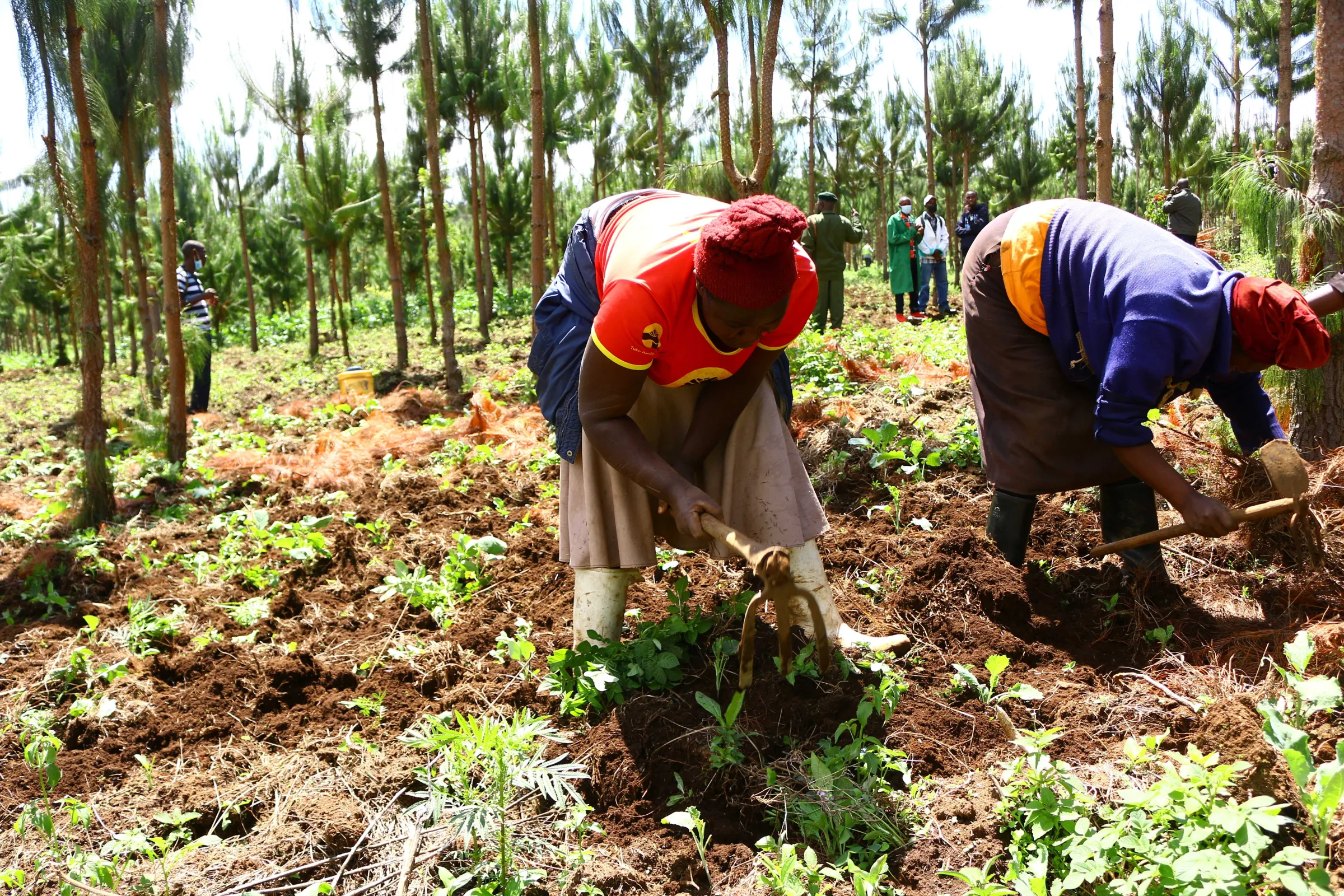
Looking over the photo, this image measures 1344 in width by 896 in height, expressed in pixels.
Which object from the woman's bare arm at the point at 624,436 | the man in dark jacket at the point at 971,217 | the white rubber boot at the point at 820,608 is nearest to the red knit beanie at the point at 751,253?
the woman's bare arm at the point at 624,436

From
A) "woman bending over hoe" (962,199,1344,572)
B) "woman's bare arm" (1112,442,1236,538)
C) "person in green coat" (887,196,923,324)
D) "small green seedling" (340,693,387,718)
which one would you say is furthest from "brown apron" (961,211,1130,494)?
"person in green coat" (887,196,923,324)

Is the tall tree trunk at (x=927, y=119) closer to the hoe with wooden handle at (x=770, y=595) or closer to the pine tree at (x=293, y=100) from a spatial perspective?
the pine tree at (x=293, y=100)

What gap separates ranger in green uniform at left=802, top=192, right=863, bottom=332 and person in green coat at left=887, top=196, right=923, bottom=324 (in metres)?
1.26

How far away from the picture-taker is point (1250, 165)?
11.2ft

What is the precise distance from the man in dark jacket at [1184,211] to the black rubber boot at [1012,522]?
565cm

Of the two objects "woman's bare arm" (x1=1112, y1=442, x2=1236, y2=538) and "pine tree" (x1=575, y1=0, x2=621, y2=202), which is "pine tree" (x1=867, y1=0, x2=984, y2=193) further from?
"woman's bare arm" (x1=1112, y1=442, x2=1236, y2=538)

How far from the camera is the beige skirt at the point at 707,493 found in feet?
7.93

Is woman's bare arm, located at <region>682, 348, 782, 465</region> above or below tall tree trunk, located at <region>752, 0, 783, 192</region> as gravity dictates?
below

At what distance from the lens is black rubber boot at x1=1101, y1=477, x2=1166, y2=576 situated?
9.24 feet

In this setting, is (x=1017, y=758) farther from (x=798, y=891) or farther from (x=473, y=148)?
(x=473, y=148)

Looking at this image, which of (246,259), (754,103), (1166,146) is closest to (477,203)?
(246,259)

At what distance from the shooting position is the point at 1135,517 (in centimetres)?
285

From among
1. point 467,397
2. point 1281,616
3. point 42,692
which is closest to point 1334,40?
point 1281,616

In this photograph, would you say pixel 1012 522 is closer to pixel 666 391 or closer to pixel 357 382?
pixel 666 391
